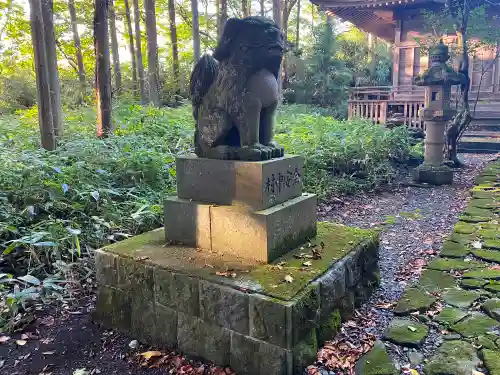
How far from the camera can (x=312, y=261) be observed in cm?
274

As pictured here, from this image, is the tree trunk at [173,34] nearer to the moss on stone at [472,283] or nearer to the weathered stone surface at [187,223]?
the weathered stone surface at [187,223]

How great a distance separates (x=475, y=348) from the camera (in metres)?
2.45

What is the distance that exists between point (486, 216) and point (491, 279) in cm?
230

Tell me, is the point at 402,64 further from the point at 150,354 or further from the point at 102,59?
the point at 150,354

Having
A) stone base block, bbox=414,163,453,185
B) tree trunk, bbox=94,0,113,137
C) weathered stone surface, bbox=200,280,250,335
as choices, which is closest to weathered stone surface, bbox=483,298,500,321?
weathered stone surface, bbox=200,280,250,335

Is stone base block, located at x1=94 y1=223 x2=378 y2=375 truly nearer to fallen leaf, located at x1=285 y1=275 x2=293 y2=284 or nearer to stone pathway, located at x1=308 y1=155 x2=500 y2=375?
fallen leaf, located at x1=285 y1=275 x2=293 y2=284

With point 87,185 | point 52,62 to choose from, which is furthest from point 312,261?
point 52,62

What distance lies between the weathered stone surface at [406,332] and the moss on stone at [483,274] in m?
1.07

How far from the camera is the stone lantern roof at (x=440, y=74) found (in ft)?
25.9

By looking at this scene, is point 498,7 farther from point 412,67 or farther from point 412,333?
point 412,333

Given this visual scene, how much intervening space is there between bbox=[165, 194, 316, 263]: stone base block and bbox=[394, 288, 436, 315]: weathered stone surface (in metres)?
0.87

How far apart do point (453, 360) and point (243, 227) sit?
153 centimetres

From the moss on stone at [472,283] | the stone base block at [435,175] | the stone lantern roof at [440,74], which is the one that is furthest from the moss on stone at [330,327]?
the stone lantern roof at [440,74]

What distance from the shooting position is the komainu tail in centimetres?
305
